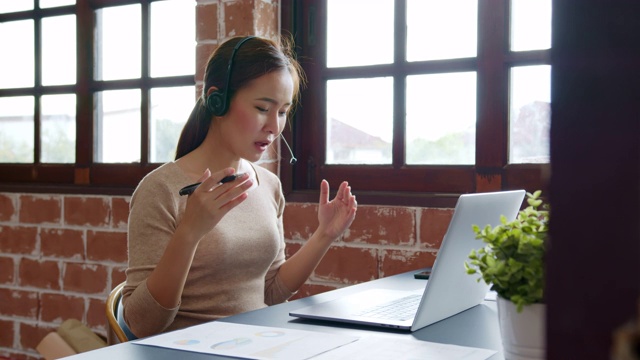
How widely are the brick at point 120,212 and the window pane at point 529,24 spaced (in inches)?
53.9

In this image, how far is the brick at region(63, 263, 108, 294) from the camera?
8.50 ft

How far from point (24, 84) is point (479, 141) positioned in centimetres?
181

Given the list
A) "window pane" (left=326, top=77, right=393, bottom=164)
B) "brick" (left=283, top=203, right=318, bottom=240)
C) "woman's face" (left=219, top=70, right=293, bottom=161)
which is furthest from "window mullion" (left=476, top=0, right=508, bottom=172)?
"woman's face" (left=219, top=70, right=293, bottom=161)

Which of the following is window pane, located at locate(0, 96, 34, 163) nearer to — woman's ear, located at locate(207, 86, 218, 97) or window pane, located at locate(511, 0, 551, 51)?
woman's ear, located at locate(207, 86, 218, 97)

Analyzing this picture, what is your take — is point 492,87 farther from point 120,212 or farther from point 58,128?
point 58,128

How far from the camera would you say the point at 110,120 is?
8.86ft

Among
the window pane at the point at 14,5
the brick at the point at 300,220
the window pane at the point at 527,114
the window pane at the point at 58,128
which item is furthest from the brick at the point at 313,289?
the window pane at the point at 14,5

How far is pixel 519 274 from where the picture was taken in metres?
0.84

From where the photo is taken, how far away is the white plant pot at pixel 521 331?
0.88 metres

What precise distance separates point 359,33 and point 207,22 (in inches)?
18.9

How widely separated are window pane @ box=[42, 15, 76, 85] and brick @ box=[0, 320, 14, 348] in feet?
3.08

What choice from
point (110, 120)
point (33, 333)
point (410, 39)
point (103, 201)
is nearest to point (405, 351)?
point (410, 39)

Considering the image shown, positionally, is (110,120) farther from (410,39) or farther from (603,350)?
(603,350)

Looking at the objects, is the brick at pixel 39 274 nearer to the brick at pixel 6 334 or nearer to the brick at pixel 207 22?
the brick at pixel 6 334
